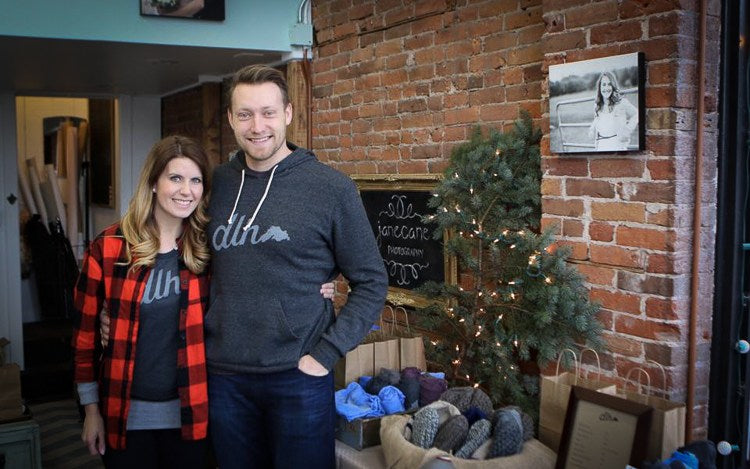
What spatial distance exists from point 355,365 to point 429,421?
1.89 feet

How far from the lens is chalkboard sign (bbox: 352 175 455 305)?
3436mm

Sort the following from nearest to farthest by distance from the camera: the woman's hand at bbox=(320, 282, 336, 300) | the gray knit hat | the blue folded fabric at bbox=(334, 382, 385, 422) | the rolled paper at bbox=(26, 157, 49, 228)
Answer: the woman's hand at bbox=(320, 282, 336, 300) → the gray knit hat → the blue folded fabric at bbox=(334, 382, 385, 422) → the rolled paper at bbox=(26, 157, 49, 228)

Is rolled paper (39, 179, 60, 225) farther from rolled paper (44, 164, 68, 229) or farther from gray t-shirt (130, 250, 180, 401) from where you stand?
gray t-shirt (130, 250, 180, 401)

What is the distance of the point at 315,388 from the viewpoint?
2068mm

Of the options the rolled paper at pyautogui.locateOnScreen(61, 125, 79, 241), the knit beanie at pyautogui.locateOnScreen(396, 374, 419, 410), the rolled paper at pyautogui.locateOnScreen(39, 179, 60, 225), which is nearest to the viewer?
the knit beanie at pyautogui.locateOnScreen(396, 374, 419, 410)

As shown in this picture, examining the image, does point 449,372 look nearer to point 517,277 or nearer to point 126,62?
point 517,277

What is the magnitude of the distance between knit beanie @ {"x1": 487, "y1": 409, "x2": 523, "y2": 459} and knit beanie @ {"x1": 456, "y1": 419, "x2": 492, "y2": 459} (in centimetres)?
3

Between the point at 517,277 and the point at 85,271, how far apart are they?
1.39 m

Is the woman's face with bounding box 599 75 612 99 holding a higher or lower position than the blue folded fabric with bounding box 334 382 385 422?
higher

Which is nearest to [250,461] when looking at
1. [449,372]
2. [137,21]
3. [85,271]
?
→ [85,271]

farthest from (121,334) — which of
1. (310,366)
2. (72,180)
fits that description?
(72,180)

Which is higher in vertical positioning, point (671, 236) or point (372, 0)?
point (372, 0)

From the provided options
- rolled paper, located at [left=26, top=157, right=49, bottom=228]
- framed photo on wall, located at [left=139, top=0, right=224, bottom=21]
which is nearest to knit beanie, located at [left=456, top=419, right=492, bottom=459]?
framed photo on wall, located at [left=139, top=0, right=224, bottom=21]

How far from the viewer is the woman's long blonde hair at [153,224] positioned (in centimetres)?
215
